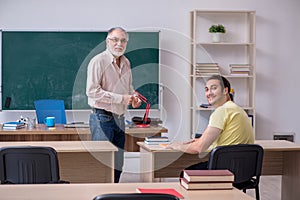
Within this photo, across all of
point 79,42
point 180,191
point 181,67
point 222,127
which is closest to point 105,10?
point 79,42

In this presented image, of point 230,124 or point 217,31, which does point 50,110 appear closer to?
point 217,31

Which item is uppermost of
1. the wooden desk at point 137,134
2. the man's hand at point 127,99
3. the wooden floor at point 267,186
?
the man's hand at point 127,99

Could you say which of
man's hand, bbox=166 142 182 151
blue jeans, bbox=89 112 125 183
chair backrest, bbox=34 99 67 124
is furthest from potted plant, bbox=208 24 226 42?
man's hand, bbox=166 142 182 151

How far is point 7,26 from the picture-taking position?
7.49m

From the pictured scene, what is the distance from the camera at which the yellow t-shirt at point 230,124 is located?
13.7ft

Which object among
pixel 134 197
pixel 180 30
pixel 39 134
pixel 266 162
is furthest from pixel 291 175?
pixel 180 30

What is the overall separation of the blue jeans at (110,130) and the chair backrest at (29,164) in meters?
0.98

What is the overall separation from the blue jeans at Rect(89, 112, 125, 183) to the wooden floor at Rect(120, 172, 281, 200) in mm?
1557

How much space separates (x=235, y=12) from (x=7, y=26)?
2898 mm

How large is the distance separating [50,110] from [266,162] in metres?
2.85

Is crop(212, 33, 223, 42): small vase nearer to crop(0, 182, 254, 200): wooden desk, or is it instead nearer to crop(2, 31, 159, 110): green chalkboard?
crop(2, 31, 159, 110): green chalkboard

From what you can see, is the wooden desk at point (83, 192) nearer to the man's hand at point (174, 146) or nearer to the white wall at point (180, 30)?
the man's hand at point (174, 146)

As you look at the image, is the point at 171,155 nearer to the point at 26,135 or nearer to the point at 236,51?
the point at 26,135

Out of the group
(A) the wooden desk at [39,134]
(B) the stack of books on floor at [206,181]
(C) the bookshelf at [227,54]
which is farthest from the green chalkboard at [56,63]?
(B) the stack of books on floor at [206,181]
